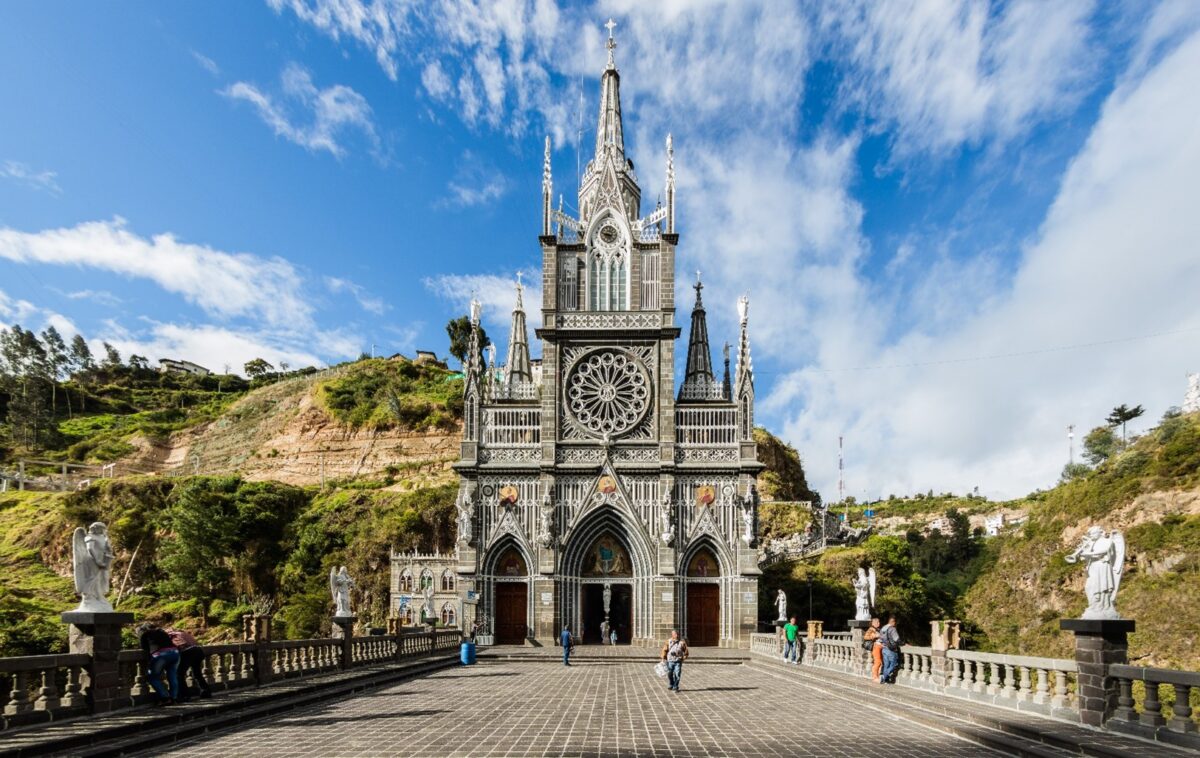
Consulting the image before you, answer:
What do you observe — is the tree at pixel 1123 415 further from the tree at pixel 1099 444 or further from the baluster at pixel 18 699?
the baluster at pixel 18 699

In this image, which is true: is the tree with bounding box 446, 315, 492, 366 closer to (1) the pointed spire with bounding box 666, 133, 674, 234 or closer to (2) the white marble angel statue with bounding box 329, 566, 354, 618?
(1) the pointed spire with bounding box 666, 133, 674, 234

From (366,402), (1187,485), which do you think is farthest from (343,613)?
(366,402)

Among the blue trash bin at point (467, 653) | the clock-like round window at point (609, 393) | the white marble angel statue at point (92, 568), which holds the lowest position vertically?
the blue trash bin at point (467, 653)

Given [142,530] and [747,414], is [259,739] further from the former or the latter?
[142,530]

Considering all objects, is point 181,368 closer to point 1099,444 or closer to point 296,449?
point 296,449

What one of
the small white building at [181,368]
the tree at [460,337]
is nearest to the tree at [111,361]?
the small white building at [181,368]

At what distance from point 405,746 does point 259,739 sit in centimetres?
240

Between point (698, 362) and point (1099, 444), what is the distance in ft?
240

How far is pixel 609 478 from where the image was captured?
117 ft

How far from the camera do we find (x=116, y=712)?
501 inches

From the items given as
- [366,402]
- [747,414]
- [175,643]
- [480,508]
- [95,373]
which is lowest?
[175,643]

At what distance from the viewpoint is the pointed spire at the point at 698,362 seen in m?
39.0

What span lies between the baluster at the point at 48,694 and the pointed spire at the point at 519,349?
104ft

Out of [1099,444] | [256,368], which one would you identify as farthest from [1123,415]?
[256,368]
